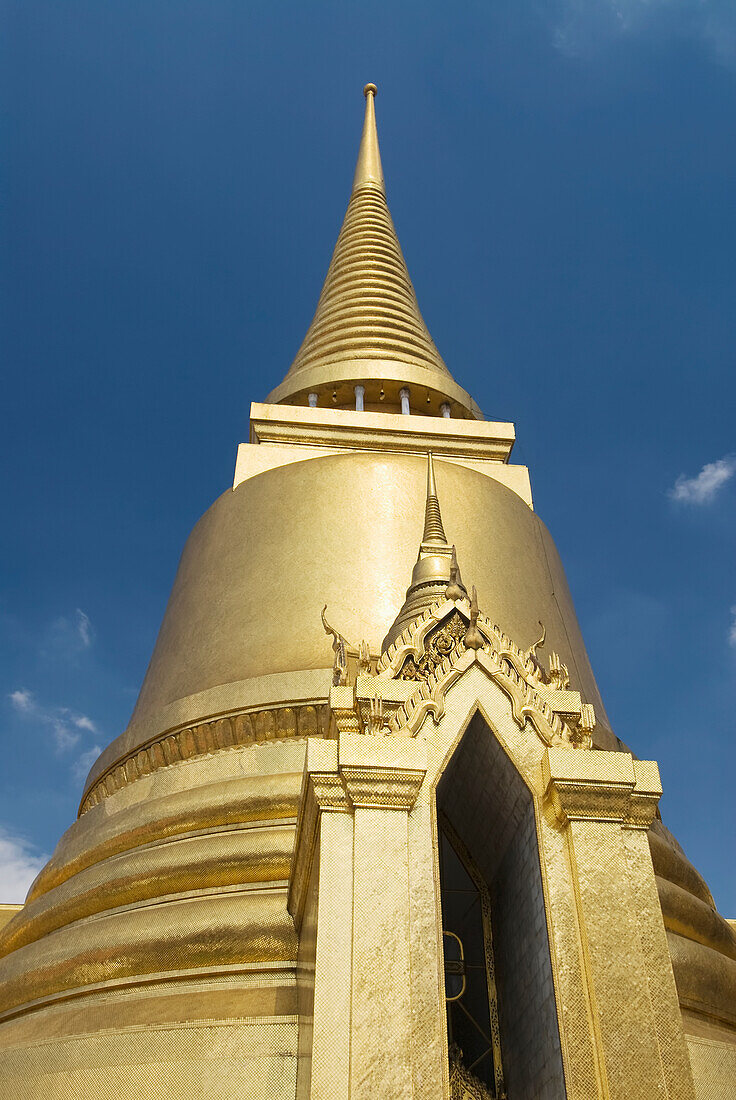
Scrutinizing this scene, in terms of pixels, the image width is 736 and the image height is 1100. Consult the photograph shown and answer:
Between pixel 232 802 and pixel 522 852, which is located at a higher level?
pixel 232 802

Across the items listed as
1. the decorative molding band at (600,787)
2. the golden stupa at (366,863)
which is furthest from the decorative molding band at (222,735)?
the decorative molding band at (600,787)

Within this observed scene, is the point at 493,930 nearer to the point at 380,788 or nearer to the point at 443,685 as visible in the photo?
the point at 380,788

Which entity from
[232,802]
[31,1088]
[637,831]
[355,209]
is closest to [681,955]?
[637,831]

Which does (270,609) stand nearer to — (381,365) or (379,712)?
(379,712)

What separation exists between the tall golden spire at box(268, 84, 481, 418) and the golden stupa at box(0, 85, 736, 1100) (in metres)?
3.86

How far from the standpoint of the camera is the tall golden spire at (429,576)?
6.88 metres

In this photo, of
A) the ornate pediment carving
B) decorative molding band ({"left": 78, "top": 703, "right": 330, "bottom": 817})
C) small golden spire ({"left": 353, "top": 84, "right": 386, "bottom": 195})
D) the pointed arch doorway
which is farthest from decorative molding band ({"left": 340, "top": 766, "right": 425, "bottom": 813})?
small golden spire ({"left": 353, "top": 84, "right": 386, "bottom": 195})

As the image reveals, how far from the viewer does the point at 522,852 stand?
16.8 feet

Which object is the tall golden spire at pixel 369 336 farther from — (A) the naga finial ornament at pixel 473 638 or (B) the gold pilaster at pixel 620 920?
(B) the gold pilaster at pixel 620 920

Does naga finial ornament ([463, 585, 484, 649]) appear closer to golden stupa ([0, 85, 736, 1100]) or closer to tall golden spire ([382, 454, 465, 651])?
golden stupa ([0, 85, 736, 1100])

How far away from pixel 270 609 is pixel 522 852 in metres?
5.13

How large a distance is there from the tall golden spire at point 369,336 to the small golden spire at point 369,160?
0.93m

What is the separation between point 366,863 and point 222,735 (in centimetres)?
430

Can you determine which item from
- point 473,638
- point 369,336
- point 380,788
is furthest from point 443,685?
point 369,336
